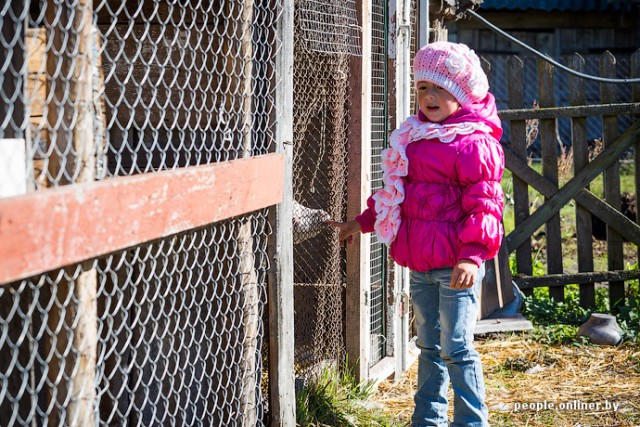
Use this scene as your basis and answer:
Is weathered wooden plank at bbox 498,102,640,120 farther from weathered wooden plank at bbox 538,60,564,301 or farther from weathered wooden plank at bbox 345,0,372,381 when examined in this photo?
weathered wooden plank at bbox 345,0,372,381

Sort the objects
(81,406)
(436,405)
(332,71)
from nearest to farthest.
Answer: (81,406), (436,405), (332,71)

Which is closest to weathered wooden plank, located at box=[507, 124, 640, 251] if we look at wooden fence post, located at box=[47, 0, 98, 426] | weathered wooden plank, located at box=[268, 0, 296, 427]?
weathered wooden plank, located at box=[268, 0, 296, 427]

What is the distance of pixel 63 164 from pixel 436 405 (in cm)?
220

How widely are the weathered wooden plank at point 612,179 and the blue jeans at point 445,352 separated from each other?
3162mm

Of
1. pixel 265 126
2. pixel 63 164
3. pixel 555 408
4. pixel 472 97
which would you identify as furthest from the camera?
pixel 555 408

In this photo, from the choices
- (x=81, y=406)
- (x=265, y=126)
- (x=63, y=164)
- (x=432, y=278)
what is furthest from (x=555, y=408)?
(x=63, y=164)

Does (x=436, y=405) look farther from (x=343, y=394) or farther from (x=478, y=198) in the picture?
(x=478, y=198)

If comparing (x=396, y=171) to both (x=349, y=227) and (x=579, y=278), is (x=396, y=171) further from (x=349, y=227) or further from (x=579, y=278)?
(x=579, y=278)

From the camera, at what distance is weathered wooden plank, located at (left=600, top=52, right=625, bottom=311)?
6.15 meters

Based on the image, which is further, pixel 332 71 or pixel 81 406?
pixel 332 71

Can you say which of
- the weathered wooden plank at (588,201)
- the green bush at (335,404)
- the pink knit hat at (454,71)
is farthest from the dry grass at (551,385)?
the pink knit hat at (454,71)

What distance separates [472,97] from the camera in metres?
3.29

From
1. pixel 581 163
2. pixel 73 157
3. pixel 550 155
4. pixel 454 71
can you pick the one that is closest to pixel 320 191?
pixel 454 71

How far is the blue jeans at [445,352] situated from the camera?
10.7 ft
